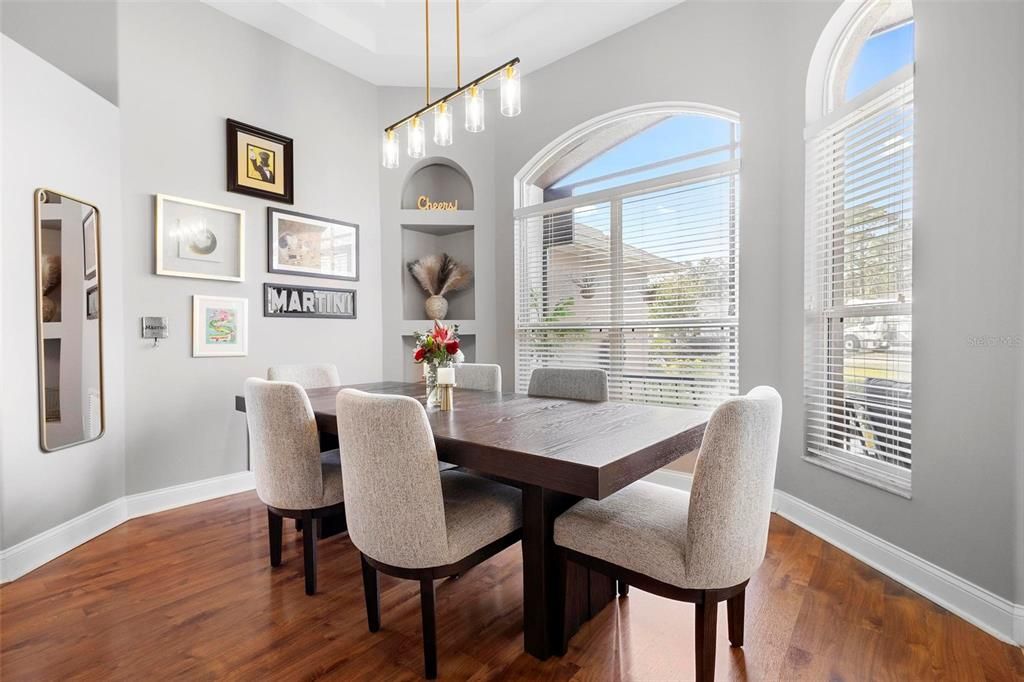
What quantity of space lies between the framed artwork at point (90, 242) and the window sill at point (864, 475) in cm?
400

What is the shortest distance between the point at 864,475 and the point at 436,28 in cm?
391

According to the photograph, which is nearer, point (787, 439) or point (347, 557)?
point (347, 557)

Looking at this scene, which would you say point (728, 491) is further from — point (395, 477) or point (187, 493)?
point (187, 493)

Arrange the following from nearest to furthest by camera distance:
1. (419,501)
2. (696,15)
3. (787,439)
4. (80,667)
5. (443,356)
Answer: (419,501) < (80,667) < (443,356) < (787,439) < (696,15)

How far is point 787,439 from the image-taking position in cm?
287

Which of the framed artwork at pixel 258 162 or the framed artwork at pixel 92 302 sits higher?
the framed artwork at pixel 258 162

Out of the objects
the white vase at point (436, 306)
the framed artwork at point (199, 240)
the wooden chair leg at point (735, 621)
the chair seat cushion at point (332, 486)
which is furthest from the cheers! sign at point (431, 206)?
the wooden chair leg at point (735, 621)

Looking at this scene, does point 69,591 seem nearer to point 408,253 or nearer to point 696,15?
point 408,253

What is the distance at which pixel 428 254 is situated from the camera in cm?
466

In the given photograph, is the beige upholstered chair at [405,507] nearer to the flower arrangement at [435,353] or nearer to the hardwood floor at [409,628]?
the hardwood floor at [409,628]

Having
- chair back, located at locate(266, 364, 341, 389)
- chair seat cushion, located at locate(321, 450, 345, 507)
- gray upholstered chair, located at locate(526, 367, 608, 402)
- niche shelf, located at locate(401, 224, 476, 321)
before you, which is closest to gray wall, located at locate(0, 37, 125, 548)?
chair back, located at locate(266, 364, 341, 389)

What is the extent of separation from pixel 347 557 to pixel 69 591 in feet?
3.62

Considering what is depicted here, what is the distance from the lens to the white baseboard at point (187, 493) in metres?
2.95

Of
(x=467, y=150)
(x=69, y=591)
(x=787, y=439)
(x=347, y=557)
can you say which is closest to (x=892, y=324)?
(x=787, y=439)
